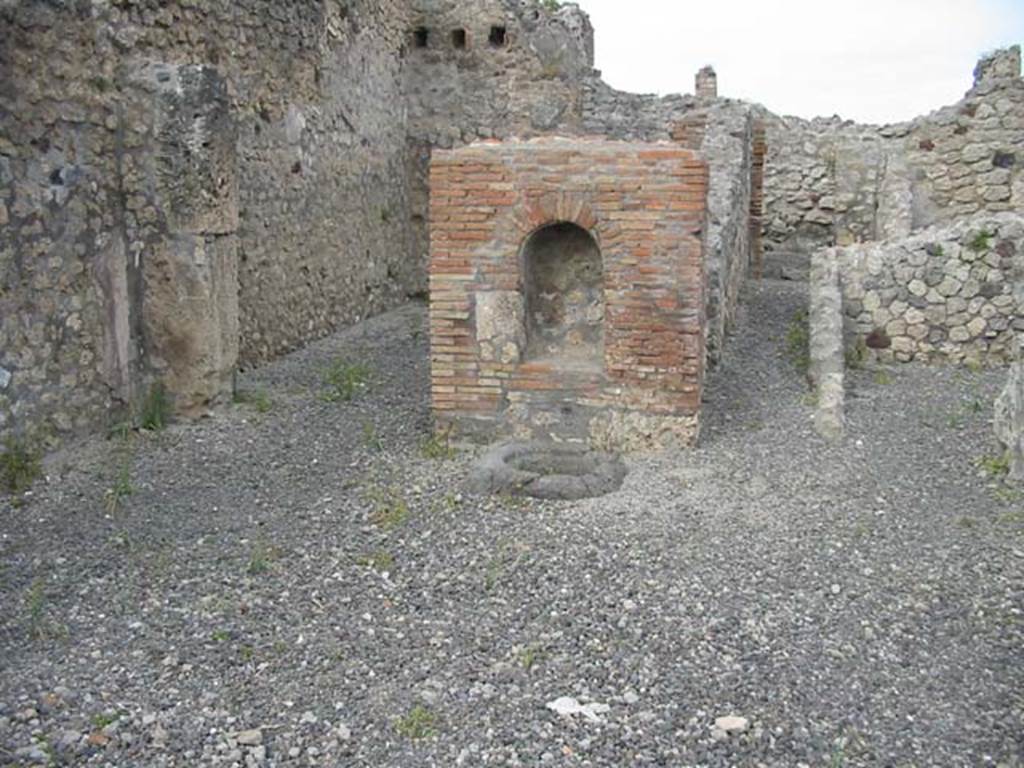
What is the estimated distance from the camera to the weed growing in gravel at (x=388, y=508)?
5965mm

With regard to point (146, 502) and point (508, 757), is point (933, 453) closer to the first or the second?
point (508, 757)

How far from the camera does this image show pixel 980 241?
9023mm

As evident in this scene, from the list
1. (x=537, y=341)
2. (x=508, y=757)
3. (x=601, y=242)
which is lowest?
(x=508, y=757)

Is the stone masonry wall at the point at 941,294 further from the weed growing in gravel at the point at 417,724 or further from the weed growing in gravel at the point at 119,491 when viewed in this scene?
the weed growing in gravel at the point at 417,724

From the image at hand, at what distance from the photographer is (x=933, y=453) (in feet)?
23.3

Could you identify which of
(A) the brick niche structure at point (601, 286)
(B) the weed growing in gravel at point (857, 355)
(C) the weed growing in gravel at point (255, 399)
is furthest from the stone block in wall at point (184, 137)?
(B) the weed growing in gravel at point (857, 355)

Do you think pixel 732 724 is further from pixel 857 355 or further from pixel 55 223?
pixel 857 355

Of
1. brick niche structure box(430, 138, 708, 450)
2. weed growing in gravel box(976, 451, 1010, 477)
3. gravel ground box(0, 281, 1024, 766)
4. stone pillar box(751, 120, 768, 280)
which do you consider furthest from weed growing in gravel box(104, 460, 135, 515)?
stone pillar box(751, 120, 768, 280)

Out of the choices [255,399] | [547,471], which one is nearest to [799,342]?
[547,471]

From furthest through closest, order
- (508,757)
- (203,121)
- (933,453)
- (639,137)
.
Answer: (639,137) < (203,121) < (933,453) < (508,757)

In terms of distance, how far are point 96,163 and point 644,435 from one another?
3.98 m

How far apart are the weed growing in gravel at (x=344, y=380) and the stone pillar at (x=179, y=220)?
1049mm

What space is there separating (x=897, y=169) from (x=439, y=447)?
988 cm

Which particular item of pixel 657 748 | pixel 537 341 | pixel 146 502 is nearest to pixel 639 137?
pixel 537 341
